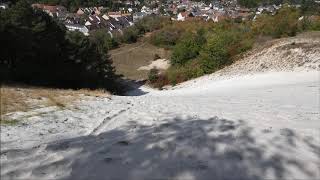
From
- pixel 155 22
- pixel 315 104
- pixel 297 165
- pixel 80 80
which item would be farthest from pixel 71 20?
pixel 297 165

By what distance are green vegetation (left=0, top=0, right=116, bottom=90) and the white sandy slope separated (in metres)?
14.7

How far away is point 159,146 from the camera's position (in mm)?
8398

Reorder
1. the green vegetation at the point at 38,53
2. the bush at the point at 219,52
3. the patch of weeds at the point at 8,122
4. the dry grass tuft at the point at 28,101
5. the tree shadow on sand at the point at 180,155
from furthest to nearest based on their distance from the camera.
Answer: the bush at the point at 219,52
the green vegetation at the point at 38,53
the dry grass tuft at the point at 28,101
the patch of weeds at the point at 8,122
the tree shadow on sand at the point at 180,155

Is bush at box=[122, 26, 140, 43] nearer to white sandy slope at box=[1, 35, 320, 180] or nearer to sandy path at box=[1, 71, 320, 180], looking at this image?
white sandy slope at box=[1, 35, 320, 180]

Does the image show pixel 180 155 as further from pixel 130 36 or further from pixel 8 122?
pixel 130 36

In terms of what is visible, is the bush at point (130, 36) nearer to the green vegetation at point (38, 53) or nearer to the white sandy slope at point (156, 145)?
the green vegetation at point (38, 53)

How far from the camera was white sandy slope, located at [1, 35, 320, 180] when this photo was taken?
693 centimetres

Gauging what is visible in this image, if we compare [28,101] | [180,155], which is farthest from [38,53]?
[180,155]

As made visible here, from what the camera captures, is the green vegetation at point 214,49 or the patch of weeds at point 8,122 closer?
the patch of weeds at point 8,122

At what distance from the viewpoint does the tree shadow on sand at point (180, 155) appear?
6.85 m

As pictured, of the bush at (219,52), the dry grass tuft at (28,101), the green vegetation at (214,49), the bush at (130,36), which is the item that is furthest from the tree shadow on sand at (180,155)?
the bush at (130,36)

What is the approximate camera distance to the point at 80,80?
35.8 m

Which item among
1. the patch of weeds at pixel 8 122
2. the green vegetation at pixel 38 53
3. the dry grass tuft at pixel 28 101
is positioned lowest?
the green vegetation at pixel 38 53

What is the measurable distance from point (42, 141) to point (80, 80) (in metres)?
28.0
